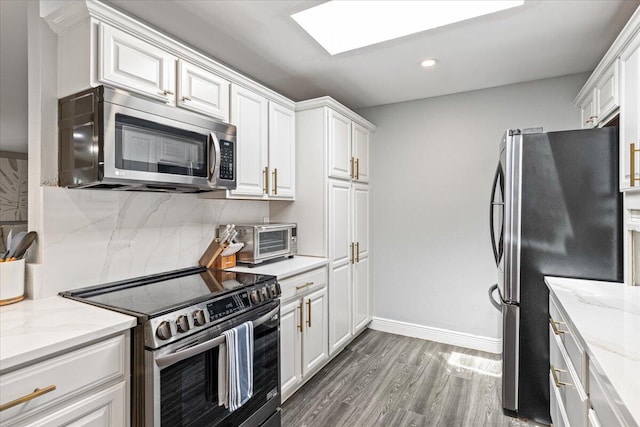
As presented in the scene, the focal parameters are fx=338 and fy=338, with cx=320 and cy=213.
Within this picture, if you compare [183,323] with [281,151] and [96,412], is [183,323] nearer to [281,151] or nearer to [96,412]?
[96,412]

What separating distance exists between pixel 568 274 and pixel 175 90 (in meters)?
2.54

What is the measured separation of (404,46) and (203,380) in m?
2.39

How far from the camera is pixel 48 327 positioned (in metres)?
1.23

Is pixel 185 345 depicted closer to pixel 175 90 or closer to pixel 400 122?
pixel 175 90

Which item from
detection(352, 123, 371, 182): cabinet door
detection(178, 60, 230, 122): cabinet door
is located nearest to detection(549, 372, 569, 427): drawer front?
detection(352, 123, 371, 182): cabinet door

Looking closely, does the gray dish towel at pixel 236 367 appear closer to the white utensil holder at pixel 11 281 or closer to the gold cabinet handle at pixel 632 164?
the white utensil holder at pixel 11 281

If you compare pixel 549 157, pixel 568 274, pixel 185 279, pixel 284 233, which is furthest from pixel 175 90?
pixel 568 274

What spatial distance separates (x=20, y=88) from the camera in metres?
2.83

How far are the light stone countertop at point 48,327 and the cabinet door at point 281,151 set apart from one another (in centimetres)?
147

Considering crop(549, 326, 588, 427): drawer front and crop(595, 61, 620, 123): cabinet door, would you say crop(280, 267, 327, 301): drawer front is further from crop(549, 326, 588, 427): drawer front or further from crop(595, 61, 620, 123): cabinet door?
crop(595, 61, 620, 123): cabinet door

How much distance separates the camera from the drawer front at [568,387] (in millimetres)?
1267

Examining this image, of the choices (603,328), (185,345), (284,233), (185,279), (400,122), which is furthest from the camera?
(400,122)

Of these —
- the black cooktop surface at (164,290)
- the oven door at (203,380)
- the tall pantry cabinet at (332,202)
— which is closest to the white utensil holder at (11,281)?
the black cooktop surface at (164,290)

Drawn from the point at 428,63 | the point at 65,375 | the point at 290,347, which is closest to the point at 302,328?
the point at 290,347
